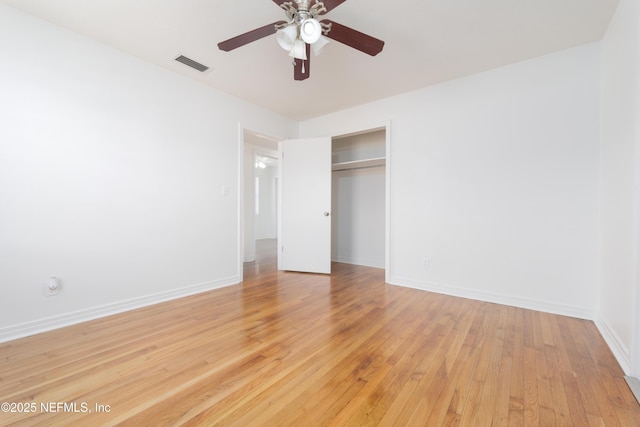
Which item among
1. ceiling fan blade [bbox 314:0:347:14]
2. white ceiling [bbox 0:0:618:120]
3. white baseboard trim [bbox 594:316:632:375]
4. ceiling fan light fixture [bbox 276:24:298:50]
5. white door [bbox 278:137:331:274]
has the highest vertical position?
white ceiling [bbox 0:0:618:120]

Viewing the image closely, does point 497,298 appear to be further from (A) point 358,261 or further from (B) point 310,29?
(B) point 310,29

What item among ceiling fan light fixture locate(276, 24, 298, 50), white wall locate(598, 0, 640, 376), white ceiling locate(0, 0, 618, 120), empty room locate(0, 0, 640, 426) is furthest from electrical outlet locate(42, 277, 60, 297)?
white wall locate(598, 0, 640, 376)

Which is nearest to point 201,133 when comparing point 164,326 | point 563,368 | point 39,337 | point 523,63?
point 164,326

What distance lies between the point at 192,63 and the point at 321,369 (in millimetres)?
2984

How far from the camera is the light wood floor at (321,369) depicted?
121cm

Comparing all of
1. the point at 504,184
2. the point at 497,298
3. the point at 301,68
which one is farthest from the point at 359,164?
the point at 497,298

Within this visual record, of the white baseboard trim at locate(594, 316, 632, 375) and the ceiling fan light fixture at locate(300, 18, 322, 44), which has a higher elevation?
the ceiling fan light fixture at locate(300, 18, 322, 44)

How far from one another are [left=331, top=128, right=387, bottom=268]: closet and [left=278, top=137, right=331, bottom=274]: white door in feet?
1.78

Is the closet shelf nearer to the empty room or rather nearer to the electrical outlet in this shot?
the empty room

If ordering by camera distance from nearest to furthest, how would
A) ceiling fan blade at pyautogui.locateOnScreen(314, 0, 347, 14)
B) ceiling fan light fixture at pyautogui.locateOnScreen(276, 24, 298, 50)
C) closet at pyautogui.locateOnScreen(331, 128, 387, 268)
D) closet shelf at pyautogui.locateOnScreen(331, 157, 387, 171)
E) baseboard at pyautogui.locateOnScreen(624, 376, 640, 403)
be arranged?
baseboard at pyautogui.locateOnScreen(624, 376, 640, 403), ceiling fan blade at pyautogui.locateOnScreen(314, 0, 347, 14), ceiling fan light fixture at pyautogui.locateOnScreen(276, 24, 298, 50), closet shelf at pyautogui.locateOnScreen(331, 157, 387, 171), closet at pyautogui.locateOnScreen(331, 128, 387, 268)

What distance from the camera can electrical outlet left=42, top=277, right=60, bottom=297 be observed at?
2.04m

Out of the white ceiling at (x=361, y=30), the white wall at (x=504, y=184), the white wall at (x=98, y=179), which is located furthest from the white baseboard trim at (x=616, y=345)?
the white wall at (x=98, y=179)

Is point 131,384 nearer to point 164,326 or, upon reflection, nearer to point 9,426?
point 9,426

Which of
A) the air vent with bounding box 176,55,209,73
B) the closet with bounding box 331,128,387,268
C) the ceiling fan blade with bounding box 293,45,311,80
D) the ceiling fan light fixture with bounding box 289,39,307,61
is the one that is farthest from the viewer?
the closet with bounding box 331,128,387,268
